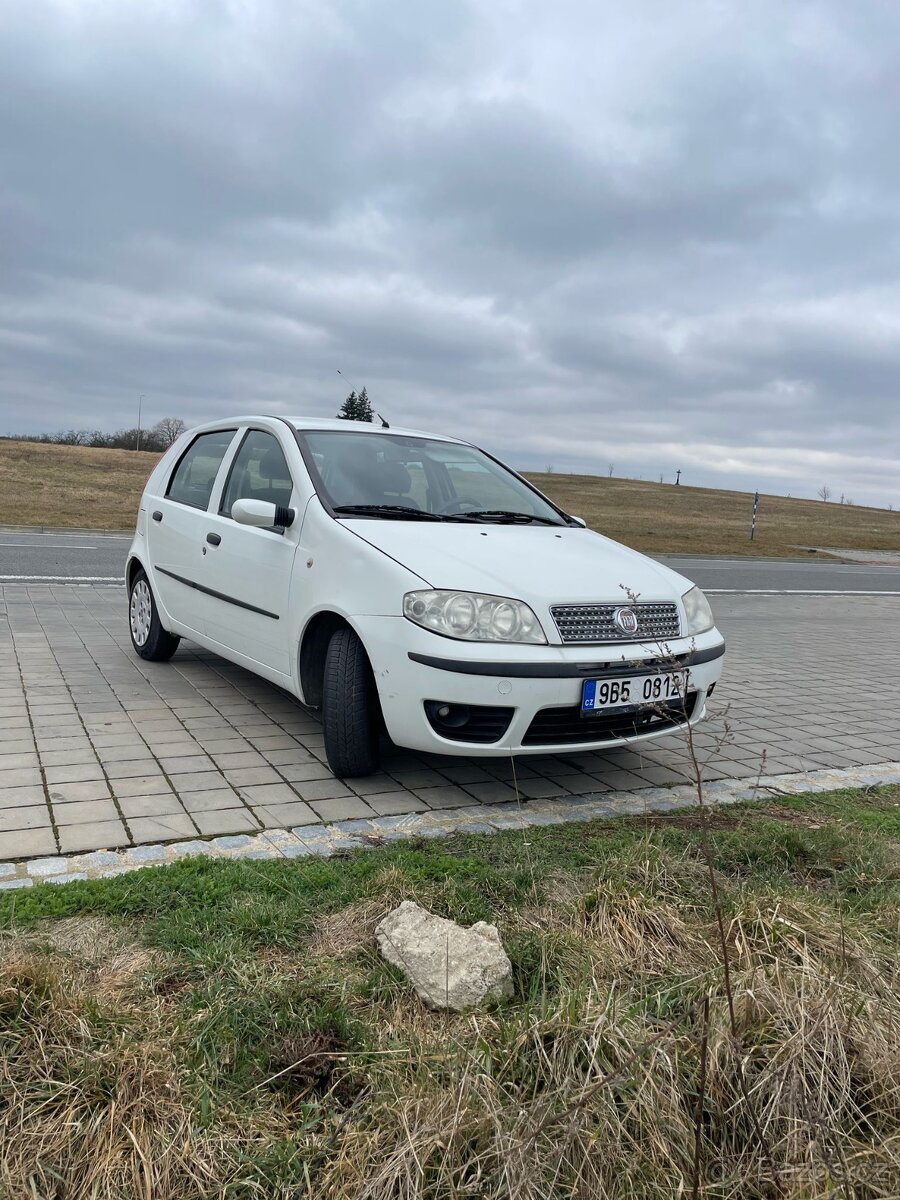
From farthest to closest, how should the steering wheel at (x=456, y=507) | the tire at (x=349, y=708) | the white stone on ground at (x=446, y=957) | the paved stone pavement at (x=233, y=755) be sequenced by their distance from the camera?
the steering wheel at (x=456, y=507) → the tire at (x=349, y=708) → the paved stone pavement at (x=233, y=755) → the white stone on ground at (x=446, y=957)

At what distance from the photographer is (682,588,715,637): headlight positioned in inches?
181

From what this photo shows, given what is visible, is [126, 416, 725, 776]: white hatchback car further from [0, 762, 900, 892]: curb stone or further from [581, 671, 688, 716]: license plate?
[0, 762, 900, 892]: curb stone

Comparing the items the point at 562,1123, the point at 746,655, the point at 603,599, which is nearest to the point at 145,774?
→ the point at 603,599

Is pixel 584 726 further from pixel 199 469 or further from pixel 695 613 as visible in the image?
pixel 199 469

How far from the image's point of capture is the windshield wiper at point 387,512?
4.65 meters

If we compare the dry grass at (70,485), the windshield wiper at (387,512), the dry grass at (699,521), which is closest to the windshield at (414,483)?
the windshield wiper at (387,512)

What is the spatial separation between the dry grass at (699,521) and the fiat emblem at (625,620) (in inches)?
754

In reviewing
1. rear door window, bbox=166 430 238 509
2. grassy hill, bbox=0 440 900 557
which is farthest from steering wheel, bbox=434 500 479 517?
grassy hill, bbox=0 440 900 557

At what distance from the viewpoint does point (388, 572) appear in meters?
4.04

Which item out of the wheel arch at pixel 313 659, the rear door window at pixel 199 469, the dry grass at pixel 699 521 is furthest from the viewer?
the dry grass at pixel 699 521

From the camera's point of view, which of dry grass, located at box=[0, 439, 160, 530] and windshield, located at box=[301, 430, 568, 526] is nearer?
windshield, located at box=[301, 430, 568, 526]

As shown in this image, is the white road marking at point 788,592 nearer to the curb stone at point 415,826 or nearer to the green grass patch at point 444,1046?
the curb stone at point 415,826

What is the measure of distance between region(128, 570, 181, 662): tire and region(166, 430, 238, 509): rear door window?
75 cm

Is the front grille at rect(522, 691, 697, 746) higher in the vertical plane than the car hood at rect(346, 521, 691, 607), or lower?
lower
